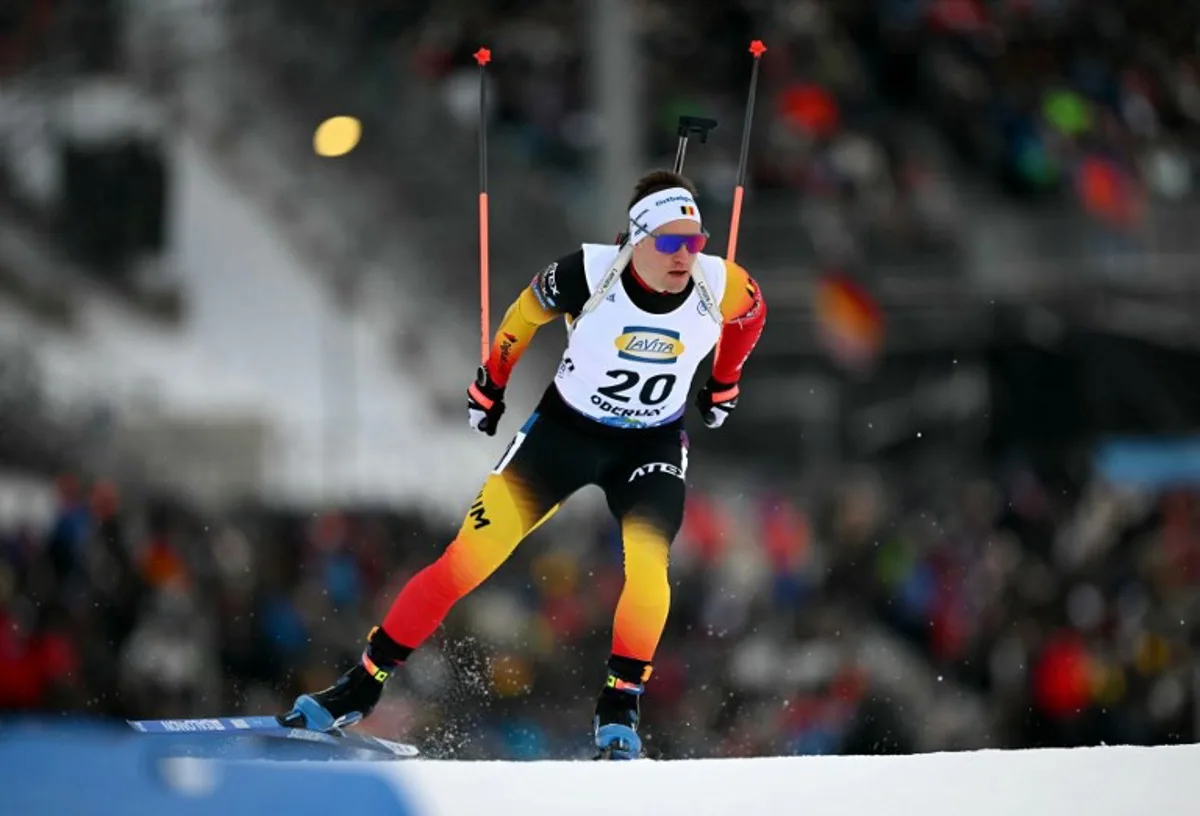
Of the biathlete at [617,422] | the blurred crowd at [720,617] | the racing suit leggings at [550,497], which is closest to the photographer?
the biathlete at [617,422]

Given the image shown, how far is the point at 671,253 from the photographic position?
659 centimetres

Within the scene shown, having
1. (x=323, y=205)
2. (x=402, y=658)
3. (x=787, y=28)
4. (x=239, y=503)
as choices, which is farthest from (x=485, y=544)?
(x=787, y=28)

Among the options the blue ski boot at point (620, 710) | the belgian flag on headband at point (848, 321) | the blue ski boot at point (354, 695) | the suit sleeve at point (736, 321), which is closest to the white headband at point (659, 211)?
the suit sleeve at point (736, 321)

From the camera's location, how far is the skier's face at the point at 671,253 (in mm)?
6598

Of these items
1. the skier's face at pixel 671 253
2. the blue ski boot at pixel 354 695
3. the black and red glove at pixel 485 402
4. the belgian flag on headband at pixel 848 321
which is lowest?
the belgian flag on headband at pixel 848 321

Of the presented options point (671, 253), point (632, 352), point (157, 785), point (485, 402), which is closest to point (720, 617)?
point (485, 402)

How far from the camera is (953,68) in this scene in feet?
55.3

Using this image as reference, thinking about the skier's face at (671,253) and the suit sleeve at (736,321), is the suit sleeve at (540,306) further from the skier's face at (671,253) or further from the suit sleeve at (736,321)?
the suit sleeve at (736,321)

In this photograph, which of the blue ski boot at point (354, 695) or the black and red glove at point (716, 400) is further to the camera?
the black and red glove at point (716, 400)

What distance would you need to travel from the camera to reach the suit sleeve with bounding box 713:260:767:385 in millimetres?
6930

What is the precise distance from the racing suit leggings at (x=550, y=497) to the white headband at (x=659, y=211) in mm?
698

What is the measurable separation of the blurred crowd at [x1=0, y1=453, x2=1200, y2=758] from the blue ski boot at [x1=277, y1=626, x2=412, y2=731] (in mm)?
3529

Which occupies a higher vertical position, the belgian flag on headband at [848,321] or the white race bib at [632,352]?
the white race bib at [632,352]

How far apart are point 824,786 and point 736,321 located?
6.09 ft
